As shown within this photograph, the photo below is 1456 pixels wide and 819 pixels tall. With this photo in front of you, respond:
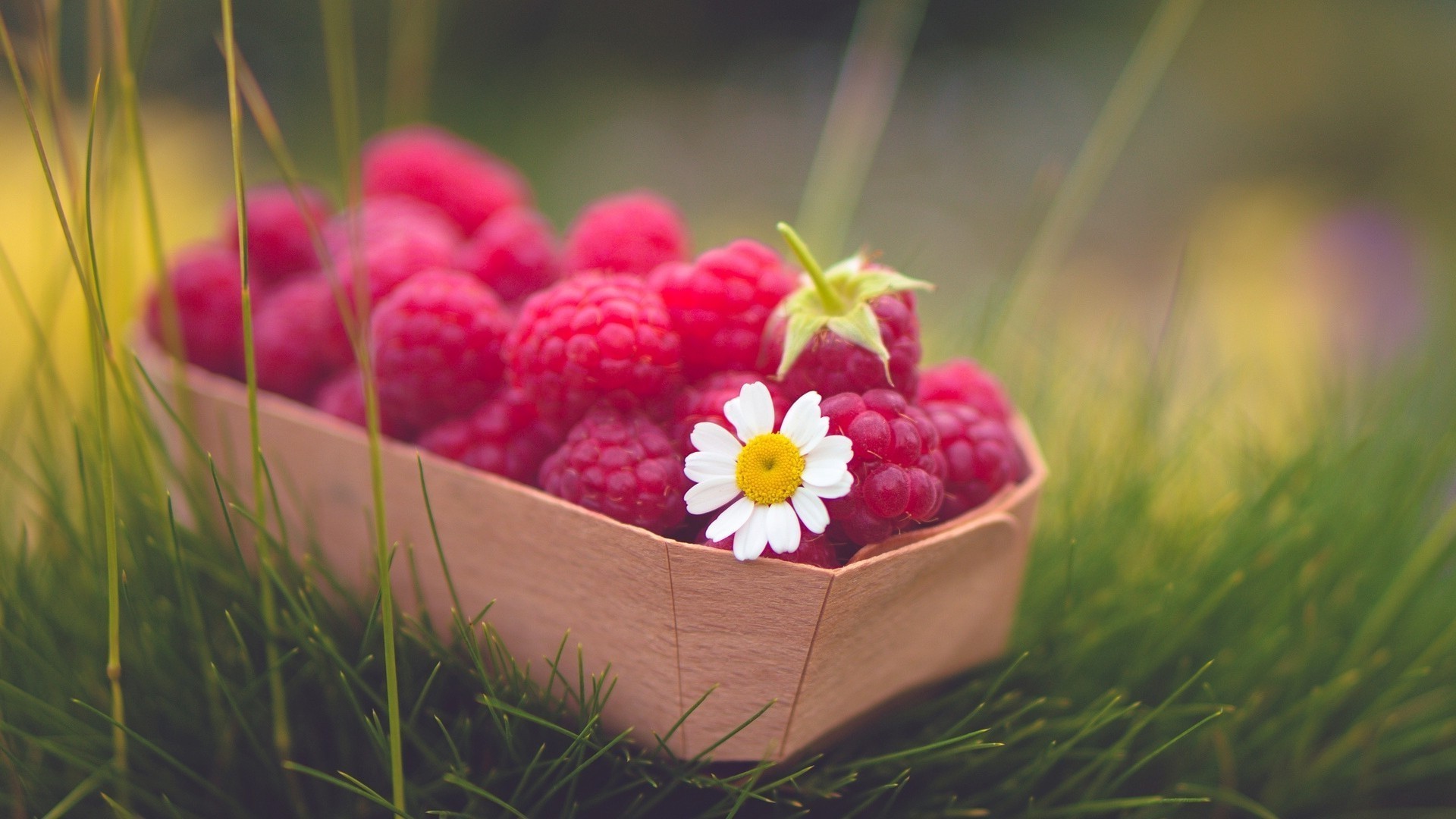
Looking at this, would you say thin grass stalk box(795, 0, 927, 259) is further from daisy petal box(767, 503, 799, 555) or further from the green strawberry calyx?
daisy petal box(767, 503, 799, 555)

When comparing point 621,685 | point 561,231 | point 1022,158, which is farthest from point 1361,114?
point 621,685

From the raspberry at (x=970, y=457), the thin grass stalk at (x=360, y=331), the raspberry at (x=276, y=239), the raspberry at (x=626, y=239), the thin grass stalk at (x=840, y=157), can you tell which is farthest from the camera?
the thin grass stalk at (x=840, y=157)

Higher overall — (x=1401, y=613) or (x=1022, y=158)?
(x=1022, y=158)

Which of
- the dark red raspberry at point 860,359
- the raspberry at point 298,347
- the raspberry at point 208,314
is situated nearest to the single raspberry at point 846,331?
the dark red raspberry at point 860,359

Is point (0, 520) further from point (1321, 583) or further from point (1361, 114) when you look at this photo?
point (1361, 114)

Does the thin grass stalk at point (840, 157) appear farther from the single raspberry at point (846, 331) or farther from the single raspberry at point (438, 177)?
the single raspberry at point (846, 331)

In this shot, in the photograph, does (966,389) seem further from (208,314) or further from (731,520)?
(208,314)
